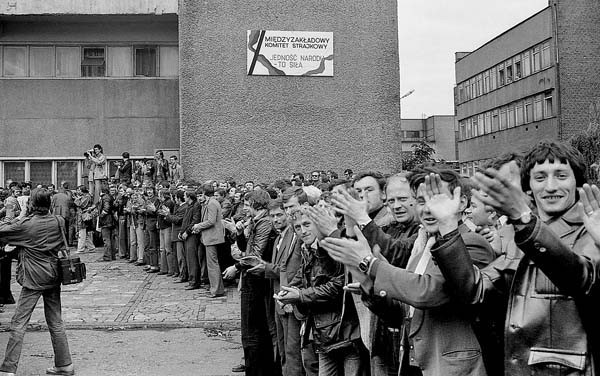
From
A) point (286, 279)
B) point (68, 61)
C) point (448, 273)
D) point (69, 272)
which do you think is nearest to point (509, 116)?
point (68, 61)

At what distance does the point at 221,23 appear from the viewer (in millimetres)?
21688

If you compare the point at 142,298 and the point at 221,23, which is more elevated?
the point at 221,23

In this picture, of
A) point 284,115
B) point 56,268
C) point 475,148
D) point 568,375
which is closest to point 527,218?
point 568,375

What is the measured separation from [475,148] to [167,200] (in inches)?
1818

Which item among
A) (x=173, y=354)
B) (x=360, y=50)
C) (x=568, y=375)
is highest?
(x=360, y=50)

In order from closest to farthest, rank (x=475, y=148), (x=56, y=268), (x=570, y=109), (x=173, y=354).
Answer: (x=56, y=268)
(x=173, y=354)
(x=570, y=109)
(x=475, y=148)

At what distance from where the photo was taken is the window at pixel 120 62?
2605 cm

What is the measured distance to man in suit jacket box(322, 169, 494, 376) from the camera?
133 inches

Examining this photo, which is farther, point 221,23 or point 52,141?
point 52,141

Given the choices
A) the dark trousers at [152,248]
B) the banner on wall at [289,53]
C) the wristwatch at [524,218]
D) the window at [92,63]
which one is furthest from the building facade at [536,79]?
the wristwatch at [524,218]

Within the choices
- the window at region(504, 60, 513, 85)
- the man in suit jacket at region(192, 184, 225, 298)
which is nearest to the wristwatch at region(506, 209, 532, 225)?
the man in suit jacket at region(192, 184, 225, 298)

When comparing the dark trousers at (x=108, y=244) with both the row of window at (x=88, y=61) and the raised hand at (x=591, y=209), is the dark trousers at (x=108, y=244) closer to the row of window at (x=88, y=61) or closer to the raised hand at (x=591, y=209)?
the row of window at (x=88, y=61)

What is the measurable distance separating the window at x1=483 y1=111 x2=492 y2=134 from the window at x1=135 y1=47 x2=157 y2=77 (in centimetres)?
3563

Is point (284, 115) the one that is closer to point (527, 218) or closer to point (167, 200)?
point (167, 200)
